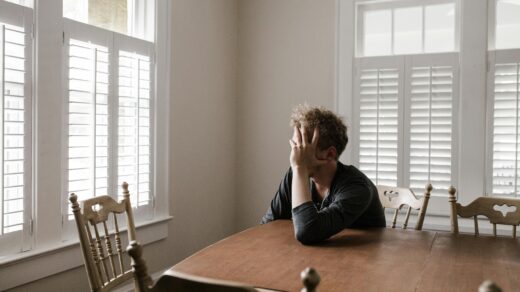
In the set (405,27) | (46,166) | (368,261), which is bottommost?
(368,261)

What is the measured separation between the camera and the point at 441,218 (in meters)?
3.22

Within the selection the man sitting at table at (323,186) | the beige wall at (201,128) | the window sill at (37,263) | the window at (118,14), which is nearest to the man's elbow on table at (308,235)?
the man sitting at table at (323,186)

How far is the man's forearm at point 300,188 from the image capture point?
179cm

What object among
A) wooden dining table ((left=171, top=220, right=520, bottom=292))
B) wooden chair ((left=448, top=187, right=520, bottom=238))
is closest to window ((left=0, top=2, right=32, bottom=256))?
wooden dining table ((left=171, top=220, right=520, bottom=292))

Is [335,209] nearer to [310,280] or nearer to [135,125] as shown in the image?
[310,280]

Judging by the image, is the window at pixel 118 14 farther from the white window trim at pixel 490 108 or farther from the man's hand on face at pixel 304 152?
the white window trim at pixel 490 108

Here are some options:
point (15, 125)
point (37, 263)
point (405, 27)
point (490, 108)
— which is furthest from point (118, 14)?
point (490, 108)

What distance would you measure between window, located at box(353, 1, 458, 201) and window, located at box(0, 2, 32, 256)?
2.24 meters

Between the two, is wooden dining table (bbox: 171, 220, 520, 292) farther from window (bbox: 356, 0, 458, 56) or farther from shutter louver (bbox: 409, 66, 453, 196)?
window (bbox: 356, 0, 458, 56)

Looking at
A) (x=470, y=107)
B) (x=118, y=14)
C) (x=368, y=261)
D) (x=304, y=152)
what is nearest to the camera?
(x=368, y=261)

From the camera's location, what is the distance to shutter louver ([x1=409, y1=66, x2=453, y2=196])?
3201 mm

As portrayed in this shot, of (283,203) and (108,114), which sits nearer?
(283,203)

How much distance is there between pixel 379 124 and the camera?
133 inches

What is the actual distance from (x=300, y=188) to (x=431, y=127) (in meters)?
1.78
